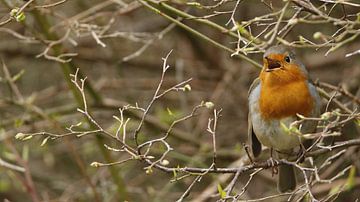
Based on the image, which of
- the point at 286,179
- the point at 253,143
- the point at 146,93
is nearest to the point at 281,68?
the point at 253,143

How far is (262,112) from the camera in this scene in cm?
365

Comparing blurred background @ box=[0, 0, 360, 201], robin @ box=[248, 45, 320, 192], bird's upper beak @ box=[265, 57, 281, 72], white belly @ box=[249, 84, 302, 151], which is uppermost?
bird's upper beak @ box=[265, 57, 281, 72]

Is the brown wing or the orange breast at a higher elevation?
the orange breast

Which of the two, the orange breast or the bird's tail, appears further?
the bird's tail

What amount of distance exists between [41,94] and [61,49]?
3.62 feet

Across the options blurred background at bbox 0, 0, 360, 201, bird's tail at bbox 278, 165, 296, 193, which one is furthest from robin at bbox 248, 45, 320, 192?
blurred background at bbox 0, 0, 360, 201

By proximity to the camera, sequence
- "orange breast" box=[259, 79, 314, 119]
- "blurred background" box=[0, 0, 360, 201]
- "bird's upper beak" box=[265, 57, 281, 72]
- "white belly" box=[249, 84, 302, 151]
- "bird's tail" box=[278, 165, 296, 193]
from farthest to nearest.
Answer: "blurred background" box=[0, 0, 360, 201], "bird's tail" box=[278, 165, 296, 193], "white belly" box=[249, 84, 302, 151], "orange breast" box=[259, 79, 314, 119], "bird's upper beak" box=[265, 57, 281, 72]

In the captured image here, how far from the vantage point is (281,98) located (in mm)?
3545

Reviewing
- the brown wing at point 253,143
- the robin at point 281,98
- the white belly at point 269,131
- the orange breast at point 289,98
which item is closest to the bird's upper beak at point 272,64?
the robin at point 281,98

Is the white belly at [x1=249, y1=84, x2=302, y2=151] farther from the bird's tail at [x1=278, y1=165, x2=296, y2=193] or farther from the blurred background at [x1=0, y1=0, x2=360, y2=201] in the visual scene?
the blurred background at [x1=0, y1=0, x2=360, y2=201]

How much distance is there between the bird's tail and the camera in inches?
164

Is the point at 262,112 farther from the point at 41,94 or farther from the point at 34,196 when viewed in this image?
the point at 41,94

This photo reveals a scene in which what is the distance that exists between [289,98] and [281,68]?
0.16 metres

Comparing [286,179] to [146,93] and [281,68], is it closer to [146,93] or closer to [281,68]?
[281,68]
